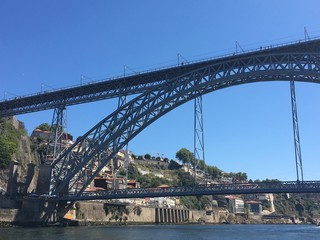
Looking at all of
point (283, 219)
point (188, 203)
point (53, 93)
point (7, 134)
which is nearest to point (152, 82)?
point (53, 93)

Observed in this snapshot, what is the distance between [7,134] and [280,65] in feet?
139

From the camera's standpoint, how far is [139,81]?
4856 centimetres

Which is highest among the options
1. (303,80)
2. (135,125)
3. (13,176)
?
(303,80)

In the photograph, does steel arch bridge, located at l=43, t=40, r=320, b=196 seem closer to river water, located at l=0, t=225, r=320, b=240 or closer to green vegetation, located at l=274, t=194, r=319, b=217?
river water, located at l=0, t=225, r=320, b=240

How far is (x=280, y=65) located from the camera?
4106cm

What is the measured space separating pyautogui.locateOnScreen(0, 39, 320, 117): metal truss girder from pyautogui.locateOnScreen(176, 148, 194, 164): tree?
91148mm

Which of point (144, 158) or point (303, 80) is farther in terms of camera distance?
point (144, 158)

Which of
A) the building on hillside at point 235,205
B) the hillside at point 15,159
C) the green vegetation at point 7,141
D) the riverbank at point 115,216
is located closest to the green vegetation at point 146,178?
the riverbank at point 115,216

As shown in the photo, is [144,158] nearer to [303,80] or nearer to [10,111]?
[10,111]

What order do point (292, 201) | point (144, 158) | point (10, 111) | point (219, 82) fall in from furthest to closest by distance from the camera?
point (292, 201) → point (144, 158) → point (10, 111) → point (219, 82)

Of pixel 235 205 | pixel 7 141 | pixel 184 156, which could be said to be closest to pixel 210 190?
pixel 7 141

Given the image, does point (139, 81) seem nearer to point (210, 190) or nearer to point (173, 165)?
point (210, 190)

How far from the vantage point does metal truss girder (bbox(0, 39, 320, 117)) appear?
4062 centimetres

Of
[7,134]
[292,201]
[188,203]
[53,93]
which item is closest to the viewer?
[53,93]
